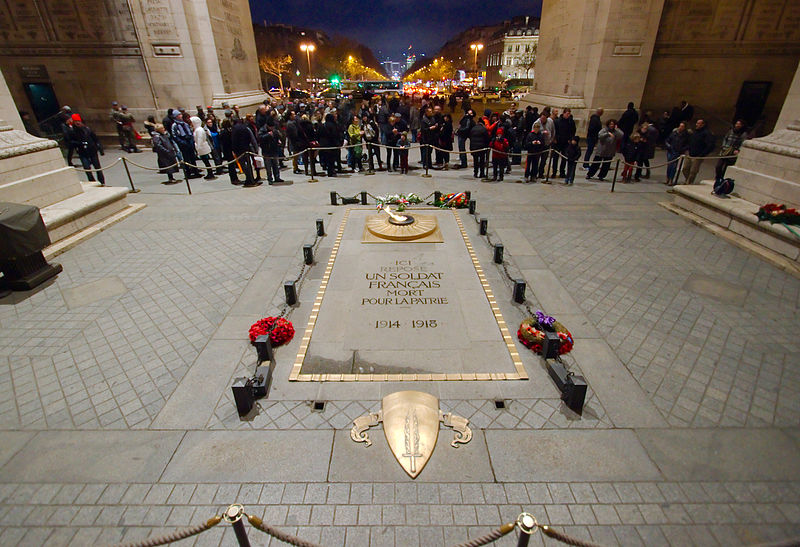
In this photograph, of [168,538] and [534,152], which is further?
[534,152]

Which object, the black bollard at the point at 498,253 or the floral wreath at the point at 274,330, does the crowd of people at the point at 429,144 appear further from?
the floral wreath at the point at 274,330

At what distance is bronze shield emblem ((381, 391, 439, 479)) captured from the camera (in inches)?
141

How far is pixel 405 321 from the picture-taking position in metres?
5.50

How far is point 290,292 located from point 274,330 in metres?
0.83

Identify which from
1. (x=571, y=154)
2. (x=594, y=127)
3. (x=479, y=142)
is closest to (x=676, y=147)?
(x=594, y=127)

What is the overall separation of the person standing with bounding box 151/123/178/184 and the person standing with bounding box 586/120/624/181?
41.1ft

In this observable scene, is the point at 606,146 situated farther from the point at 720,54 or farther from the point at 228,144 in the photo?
the point at 228,144

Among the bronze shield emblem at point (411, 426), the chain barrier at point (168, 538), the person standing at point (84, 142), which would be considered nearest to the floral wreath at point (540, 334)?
the bronze shield emblem at point (411, 426)

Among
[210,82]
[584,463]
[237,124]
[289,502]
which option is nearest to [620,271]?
[584,463]

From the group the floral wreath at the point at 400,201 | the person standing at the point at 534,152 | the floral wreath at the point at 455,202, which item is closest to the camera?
the floral wreath at the point at 400,201

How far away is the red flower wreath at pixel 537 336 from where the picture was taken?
493cm

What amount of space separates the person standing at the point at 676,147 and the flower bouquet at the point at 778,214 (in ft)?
13.7

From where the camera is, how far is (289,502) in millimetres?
3289

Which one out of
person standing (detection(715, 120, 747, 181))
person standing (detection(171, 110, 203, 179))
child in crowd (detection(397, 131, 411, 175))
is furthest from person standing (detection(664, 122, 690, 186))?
person standing (detection(171, 110, 203, 179))
